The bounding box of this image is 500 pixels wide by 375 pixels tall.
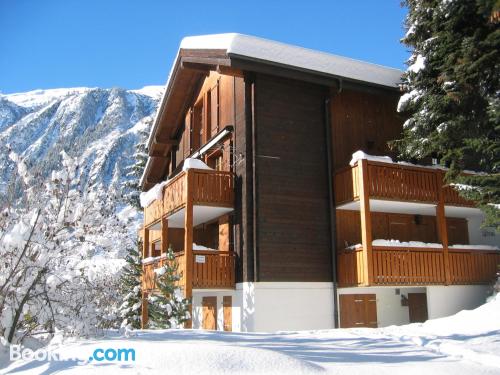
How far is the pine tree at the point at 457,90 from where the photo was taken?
13930 millimetres

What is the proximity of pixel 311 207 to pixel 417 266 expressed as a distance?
3495mm

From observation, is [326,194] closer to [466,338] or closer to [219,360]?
[466,338]

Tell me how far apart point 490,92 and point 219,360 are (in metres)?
10.8

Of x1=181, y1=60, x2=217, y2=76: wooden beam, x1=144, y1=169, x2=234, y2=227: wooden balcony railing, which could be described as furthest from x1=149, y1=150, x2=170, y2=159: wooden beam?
x1=144, y1=169, x2=234, y2=227: wooden balcony railing

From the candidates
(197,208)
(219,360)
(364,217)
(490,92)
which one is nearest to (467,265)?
(364,217)

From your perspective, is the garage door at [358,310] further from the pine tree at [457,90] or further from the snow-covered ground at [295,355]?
the snow-covered ground at [295,355]

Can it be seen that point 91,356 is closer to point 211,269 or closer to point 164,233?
point 211,269

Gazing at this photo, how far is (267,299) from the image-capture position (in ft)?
49.8

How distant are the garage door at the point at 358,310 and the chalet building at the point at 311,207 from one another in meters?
0.03

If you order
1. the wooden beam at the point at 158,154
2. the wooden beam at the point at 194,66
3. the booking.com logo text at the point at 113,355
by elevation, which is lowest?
the booking.com logo text at the point at 113,355

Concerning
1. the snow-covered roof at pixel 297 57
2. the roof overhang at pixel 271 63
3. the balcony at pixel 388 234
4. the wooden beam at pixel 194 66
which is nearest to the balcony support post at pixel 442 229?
the balcony at pixel 388 234

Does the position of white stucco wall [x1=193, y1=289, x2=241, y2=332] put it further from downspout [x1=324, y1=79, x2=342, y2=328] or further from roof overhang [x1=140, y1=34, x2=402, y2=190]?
roof overhang [x1=140, y1=34, x2=402, y2=190]

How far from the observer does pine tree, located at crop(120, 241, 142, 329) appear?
20052 millimetres

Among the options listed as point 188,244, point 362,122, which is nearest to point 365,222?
point 362,122
